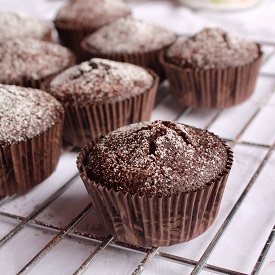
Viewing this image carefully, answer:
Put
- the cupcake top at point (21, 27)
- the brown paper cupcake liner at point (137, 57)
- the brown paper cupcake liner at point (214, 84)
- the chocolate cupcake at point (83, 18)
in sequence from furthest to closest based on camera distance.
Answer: the chocolate cupcake at point (83, 18) → the cupcake top at point (21, 27) → the brown paper cupcake liner at point (137, 57) → the brown paper cupcake liner at point (214, 84)

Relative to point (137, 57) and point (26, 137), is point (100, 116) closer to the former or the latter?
point (26, 137)

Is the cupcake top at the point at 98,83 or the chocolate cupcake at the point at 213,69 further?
the chocolate cupcake at the point at 213,69

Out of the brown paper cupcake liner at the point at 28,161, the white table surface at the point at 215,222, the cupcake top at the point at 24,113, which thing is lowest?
the white table surface at the point at 215,222

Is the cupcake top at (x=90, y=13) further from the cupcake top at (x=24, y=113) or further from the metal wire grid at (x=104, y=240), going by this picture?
the metal wire grid at (x=104, y=240)

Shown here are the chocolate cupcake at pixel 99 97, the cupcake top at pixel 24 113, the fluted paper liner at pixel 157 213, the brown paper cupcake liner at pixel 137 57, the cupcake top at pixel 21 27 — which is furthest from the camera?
the cupcake top at pixel 21 27

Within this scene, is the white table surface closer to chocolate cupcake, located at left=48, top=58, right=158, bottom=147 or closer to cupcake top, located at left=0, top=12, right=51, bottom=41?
chocolate cupcake, located at left=48, top=58, right=158, bottom=147

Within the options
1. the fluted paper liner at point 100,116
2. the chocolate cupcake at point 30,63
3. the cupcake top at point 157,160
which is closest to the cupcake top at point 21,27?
the chocolate cupcake at point 30,63

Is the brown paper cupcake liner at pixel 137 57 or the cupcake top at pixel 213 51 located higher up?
the cupcake top at pixel 213 51

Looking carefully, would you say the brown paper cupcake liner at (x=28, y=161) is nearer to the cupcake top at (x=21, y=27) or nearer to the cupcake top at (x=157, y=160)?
the cupcake top at (x=157, y=160)
